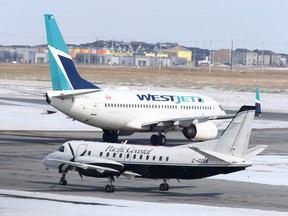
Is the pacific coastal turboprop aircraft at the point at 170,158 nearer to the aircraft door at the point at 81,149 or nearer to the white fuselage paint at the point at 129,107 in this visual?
the aircraft door at the point at 81,149

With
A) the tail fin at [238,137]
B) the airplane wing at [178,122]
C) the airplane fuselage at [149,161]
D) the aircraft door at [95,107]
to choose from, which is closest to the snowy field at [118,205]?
the airplane fuselage at [149,161]

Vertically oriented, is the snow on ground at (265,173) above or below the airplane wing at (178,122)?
below

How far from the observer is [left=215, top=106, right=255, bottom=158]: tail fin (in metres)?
40.4

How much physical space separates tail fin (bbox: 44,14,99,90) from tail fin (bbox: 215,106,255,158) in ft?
72.9

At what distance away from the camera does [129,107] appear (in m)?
64.3

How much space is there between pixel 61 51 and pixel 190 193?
22.3m

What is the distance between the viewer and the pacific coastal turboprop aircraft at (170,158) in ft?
132

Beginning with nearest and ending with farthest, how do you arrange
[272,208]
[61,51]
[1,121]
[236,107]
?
[272,208] < [61,51] < [1,121] < [236,107]

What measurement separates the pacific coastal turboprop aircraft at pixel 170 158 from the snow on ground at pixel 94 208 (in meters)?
2.33

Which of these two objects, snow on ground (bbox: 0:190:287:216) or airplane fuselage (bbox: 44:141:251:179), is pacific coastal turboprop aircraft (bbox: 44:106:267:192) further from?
snow on ground (bbox: 0:190:287:216)

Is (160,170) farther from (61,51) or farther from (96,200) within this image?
(61,51)

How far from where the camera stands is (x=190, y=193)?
42281 mm

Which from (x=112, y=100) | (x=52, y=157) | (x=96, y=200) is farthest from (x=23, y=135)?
(x=96, y=200)

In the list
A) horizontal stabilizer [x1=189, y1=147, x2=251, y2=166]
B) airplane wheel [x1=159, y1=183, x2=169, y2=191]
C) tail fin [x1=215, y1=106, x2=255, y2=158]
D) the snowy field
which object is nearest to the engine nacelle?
the snowy field
